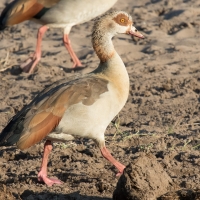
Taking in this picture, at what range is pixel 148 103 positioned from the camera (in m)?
9.25

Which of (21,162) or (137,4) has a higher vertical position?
(21,162)

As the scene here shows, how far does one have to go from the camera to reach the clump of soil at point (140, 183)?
5930 mm

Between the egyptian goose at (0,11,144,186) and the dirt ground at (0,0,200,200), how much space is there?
1.04ft

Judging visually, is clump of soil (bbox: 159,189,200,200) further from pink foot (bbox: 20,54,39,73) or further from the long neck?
pink foot (bbox: 20,54,39,73)

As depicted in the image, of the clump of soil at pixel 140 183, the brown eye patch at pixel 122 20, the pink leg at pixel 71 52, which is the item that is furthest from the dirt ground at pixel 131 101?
the brown eye patch at pixel 122 20

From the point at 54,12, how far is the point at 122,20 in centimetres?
343

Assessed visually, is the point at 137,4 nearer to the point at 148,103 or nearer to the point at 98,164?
the point at 148,103

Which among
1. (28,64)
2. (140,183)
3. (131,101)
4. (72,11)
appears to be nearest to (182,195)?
(140,183)

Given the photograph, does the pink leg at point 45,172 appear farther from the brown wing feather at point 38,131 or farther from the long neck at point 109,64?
the long neck at point 109,64

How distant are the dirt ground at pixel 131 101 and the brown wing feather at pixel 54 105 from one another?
0.47 meters

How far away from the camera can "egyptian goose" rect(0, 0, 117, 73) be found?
11281mm

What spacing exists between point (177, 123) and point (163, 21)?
408 centimetres

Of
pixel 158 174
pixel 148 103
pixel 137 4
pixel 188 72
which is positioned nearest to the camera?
pixel 158 174

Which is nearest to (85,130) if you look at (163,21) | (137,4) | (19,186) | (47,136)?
(47,136)
